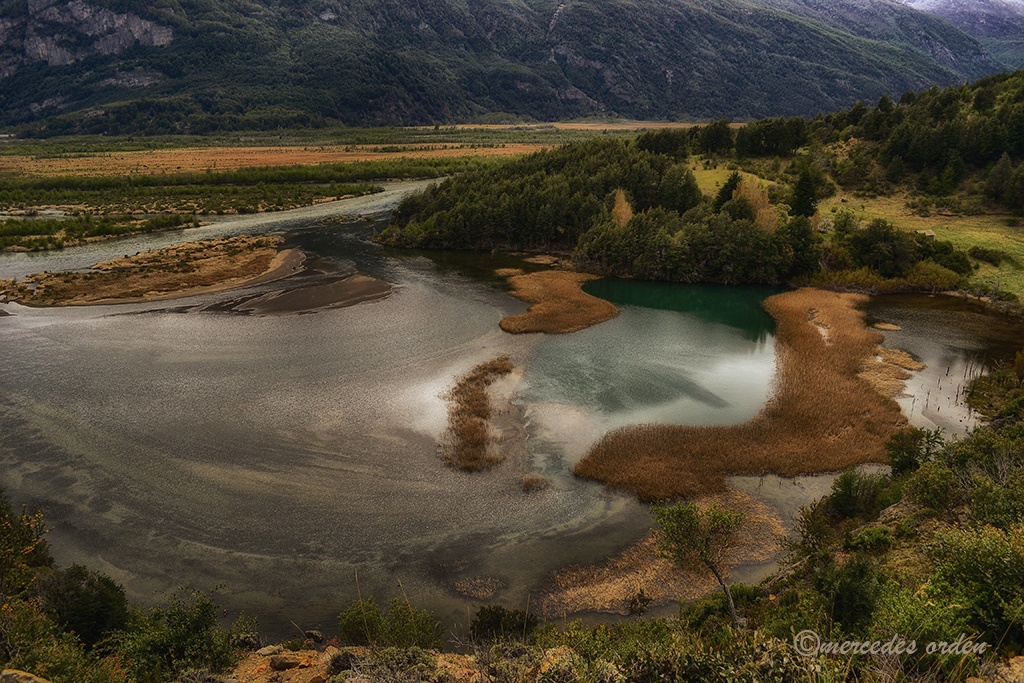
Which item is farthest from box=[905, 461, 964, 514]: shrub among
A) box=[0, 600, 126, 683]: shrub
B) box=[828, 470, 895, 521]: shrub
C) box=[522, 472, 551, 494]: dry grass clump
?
box=[0, 600, 126, 683]: shrub

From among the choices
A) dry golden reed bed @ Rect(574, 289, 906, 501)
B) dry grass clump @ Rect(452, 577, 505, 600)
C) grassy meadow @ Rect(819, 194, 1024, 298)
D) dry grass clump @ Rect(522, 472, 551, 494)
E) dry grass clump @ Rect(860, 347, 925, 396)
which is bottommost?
dry grass clump @ Rect(452, 577, 505, 600)

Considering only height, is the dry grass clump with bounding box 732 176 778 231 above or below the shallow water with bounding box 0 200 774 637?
above

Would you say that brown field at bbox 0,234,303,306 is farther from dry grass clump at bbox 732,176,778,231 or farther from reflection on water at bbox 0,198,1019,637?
dry grass clump at bbox 732,176,778,231

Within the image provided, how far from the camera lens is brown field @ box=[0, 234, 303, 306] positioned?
199 ft

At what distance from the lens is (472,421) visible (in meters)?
35.2

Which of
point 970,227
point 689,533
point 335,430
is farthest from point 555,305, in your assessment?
point 970,227

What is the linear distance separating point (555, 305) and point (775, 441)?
1173 inches

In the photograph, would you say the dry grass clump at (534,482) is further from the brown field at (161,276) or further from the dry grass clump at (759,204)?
the dry grass clump at (759,204)

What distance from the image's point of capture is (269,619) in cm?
2161

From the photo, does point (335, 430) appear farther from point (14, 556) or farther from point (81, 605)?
point (14, 556)

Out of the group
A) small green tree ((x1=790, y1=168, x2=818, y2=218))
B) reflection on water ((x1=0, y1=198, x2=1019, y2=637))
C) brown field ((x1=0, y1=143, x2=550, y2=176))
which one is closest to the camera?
reflection on water ((x1=0, y1=198, x2=1019, y2=637))

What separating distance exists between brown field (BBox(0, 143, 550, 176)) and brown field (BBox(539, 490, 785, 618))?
13642cm

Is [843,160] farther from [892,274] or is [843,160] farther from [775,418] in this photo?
[775,418]

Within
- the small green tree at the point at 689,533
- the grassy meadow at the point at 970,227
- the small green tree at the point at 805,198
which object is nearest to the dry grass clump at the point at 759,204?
the small green tree at the point at 805,198
